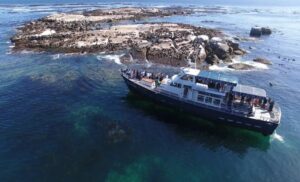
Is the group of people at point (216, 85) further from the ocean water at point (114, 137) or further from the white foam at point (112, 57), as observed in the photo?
the white foam at point (112, 57)

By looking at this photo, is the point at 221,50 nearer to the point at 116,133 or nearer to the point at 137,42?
the point at 137,42

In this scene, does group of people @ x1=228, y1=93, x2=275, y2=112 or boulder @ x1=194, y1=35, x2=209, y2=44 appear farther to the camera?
boulder @ x1=194, y1=35, x2=209, y2=44

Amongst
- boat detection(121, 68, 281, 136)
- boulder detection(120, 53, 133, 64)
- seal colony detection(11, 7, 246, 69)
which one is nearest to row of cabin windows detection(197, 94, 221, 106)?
boat detection(121, 68, 281, 136)

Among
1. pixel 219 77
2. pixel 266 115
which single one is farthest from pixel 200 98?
pixel 266 115

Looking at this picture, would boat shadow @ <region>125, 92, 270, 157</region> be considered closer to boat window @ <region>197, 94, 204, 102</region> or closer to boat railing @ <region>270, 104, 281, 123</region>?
boat railing @ <region>270, 104, 281, 123</region>

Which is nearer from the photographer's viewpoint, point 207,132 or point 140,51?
point 207,132
